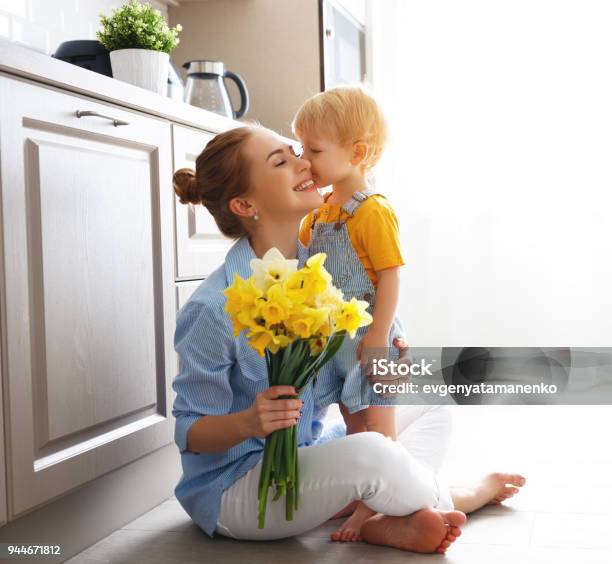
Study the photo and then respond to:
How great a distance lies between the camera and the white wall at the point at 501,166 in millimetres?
3234

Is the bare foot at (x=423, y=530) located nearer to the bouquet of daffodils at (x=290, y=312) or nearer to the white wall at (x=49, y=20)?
the bouquet of daffodils at (x=290, y=312)

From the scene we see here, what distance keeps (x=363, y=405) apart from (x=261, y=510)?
15.3 inches

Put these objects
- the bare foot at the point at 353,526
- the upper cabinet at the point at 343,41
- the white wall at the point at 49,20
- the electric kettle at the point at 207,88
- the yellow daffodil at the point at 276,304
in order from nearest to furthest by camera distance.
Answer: the yellow daffodil at the point at 276,304 < the bare foot at the point at 353,526 < the white wall at the point at 49,20 < the electric kettle at the point at 207,88 < the upper cabinet at the point at 343,41

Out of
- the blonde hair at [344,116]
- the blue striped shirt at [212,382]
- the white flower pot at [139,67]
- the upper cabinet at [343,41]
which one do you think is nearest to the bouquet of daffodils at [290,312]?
the blue striped shirt at [212,382]

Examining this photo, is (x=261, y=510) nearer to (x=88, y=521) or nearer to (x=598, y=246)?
Result: (x=88, y=521)

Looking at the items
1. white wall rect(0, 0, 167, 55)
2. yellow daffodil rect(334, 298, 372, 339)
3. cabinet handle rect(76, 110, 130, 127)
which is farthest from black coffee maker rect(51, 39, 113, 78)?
yellow daffodil rect(334, 298, 372, 339)

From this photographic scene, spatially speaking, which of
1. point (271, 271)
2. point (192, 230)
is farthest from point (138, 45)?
point (271, 271)

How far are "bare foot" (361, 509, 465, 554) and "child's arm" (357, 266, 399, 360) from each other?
0.35 meters

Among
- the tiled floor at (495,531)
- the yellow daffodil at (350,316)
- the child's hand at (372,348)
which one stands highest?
the yellow daffodil at (350,316)

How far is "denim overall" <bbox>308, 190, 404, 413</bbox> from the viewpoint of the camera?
1.74m

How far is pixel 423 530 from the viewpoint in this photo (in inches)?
59.4

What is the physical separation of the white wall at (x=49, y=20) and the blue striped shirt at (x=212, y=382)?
1045mm

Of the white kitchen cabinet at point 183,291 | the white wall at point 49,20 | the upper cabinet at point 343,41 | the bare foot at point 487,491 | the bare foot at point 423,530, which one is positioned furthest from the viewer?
the upper cabinet at point 343,41

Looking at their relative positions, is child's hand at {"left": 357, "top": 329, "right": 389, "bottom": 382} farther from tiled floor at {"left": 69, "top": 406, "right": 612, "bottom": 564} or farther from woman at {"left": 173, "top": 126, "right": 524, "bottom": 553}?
tiled floor at {"left": 69, "top": 406, "right": 612, "bottom": 564}
